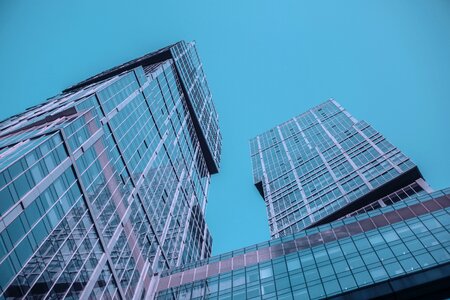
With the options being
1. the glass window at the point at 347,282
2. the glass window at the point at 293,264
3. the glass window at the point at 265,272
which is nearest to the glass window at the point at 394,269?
the glass window at the point at 347,282

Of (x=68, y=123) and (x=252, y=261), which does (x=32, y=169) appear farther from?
(x=252, y=261)

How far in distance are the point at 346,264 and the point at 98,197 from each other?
81.4 ft

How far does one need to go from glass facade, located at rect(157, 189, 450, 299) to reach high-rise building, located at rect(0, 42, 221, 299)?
25.8ft

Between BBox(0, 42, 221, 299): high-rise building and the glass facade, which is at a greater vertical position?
BBox(0, 42, 221, 299): high-rise building

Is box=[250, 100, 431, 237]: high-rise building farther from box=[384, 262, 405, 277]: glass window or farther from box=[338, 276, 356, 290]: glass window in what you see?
box=[338, 276, 356, 290]: glass window

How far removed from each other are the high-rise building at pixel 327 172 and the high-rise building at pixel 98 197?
95.2 feet

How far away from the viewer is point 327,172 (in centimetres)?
10762

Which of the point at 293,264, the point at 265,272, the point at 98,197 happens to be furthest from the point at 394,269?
the point at 98,197

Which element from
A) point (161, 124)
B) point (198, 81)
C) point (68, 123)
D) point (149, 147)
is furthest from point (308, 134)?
point (68, 123)

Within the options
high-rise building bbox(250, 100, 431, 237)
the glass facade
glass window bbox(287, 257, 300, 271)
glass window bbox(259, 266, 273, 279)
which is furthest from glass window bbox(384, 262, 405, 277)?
high-rise building bbox(250, 100, 431, 237)

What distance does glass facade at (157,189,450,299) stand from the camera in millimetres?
36812

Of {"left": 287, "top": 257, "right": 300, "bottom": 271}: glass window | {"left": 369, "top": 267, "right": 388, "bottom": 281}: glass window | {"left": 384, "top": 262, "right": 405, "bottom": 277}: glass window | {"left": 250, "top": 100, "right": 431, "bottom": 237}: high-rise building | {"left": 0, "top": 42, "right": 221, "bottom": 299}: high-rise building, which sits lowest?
{"left": 250, "top": 100, "right": 431, "bottom": 237}: high-rise building

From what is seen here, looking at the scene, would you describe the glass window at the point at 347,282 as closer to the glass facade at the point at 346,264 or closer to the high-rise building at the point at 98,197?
the glass facade at the point at 346,264

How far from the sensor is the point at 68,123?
39281 mm
